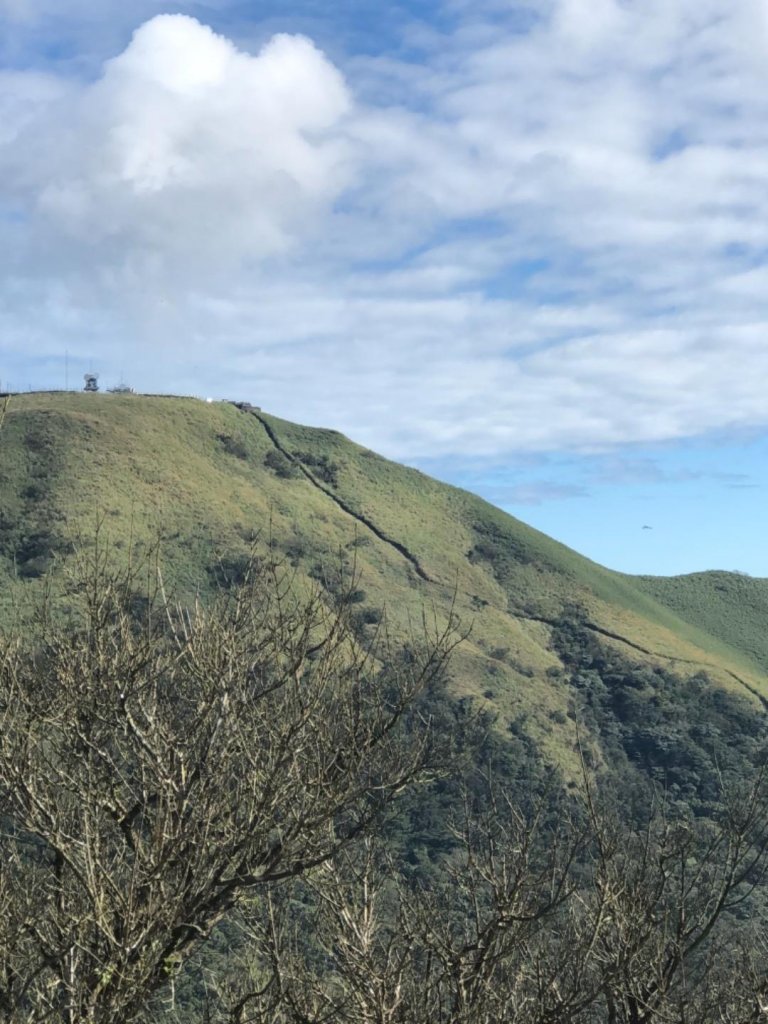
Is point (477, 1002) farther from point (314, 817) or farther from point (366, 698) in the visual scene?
point (366, 698)

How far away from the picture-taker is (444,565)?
134 meters

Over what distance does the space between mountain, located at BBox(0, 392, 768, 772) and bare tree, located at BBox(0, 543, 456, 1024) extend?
78.0 meters

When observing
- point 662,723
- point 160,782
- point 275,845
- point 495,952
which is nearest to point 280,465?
point 662,723

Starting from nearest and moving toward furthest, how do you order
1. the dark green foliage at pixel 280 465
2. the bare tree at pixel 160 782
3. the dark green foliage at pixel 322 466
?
the bare tree at pixel 160 782 < the dark green foliage at pixel 280 465 < the dark green foliage at pixel 322 466

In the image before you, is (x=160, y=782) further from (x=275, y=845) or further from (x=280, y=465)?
(x=280, y=465)

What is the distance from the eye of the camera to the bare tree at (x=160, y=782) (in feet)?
34.7

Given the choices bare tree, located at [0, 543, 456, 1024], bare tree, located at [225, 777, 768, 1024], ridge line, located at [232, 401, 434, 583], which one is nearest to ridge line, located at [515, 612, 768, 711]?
ridge line, located at [232, 401, 434, 583]

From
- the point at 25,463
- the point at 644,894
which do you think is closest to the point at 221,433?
the point at 25,463

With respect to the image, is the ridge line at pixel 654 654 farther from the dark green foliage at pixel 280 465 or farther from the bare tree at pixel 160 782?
the bare tree at pixel 160 782

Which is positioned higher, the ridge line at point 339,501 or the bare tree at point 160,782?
the ridge line at point 339,501

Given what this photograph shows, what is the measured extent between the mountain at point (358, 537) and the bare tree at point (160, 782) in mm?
77996

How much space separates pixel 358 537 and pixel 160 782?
4677 inches

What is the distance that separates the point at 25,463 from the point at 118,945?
11488 centimetres

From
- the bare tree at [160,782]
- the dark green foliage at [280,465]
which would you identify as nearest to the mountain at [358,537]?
the dark green foliage at [280,465]
